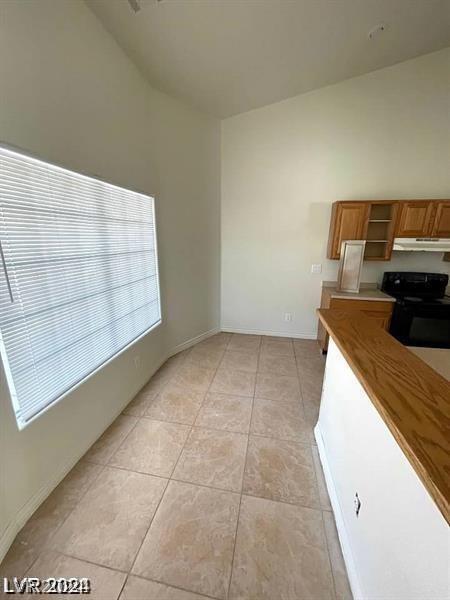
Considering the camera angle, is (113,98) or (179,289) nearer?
(113,98)

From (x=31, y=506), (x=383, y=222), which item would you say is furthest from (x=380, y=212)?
(x=31, y=506)

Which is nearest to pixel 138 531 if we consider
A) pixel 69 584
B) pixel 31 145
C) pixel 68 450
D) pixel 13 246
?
pixel 69 584

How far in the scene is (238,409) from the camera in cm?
232

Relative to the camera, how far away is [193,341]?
3.64m

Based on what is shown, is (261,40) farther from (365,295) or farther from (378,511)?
(378,511)

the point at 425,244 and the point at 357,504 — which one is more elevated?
the point at 425,244

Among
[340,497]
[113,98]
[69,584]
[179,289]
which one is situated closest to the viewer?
[69,584]

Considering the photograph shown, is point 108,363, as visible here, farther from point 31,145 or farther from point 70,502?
point 31,145

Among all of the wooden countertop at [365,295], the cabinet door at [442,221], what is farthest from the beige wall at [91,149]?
the cabinet door at [442,221]

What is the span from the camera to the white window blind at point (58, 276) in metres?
1.28

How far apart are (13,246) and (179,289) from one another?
2016 millimetres

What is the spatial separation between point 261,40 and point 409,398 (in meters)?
2.92

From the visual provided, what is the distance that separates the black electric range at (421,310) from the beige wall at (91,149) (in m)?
2.67

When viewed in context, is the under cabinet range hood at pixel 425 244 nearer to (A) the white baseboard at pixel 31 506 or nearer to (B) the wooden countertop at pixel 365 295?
(B) the wooden countertop at pixel 365 295
